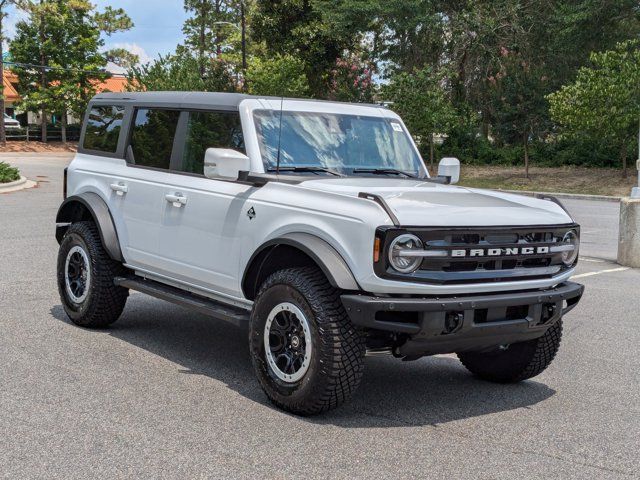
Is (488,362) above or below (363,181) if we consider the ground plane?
below

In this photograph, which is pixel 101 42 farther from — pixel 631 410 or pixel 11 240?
pixel 631 410

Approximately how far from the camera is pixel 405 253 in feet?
16.4

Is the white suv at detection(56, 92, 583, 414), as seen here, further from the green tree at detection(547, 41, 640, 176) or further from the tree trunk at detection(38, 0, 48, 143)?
the tree trunk at detection(38, 0, 48, 143)

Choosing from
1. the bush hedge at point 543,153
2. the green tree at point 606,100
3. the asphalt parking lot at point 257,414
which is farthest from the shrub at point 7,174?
the bush hedge at point 543,153

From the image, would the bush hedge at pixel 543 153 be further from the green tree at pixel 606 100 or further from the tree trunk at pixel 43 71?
the tree trunk at pixel 43 71

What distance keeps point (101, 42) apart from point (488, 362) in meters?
66.1

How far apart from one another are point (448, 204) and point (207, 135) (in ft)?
6.99

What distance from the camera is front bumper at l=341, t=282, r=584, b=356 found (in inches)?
196

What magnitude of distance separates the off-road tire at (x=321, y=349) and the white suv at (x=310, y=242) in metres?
0.01

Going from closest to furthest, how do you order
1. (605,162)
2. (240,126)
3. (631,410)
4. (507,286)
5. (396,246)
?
(396,246) → (507,286) → (631,410) → (240,126) → (605,162)

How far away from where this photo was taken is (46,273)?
10625 mm

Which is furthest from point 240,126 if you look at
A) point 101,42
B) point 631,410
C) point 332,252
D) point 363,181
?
point 101,42

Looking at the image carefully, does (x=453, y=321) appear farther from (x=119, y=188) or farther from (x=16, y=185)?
(x=16, y=185)

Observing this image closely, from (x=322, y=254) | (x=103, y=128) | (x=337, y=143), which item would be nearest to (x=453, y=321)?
(x=322, y=254)
